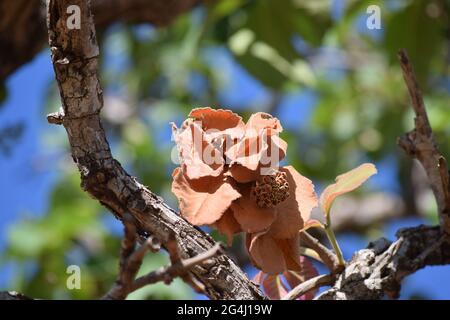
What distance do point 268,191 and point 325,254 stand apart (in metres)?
0.21

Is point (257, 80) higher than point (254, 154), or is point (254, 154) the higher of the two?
point (257, 80)

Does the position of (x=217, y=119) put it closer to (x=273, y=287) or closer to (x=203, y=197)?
(x=203, y=197)

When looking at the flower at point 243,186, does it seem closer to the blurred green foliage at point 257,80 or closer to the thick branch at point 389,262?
the thick branch at point 389,262

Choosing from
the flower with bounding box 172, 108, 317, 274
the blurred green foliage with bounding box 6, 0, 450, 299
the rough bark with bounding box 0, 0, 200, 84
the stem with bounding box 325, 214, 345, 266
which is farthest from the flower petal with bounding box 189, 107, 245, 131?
the rough bark with bounding box 0, 0, 200, 84

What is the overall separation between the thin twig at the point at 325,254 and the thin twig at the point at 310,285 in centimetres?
2

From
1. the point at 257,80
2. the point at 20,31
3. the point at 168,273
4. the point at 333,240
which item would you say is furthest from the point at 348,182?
the point at 257,80

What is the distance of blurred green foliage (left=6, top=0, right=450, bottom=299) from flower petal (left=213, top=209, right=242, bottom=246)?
645 mm

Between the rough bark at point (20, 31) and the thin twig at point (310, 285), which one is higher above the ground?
the rough bark at point (20, 31)

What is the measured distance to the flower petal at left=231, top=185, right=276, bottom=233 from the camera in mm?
1147

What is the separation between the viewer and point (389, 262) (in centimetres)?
130

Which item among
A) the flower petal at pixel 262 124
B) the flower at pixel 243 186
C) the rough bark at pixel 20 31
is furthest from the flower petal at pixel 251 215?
the rough bark at pixel 20 31

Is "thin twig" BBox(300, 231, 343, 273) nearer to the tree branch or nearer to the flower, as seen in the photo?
the flower

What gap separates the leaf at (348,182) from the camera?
4.13ft

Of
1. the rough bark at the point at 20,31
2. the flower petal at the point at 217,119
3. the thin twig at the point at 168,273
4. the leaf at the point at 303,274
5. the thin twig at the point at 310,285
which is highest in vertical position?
the rough bark at the point at 20,31
